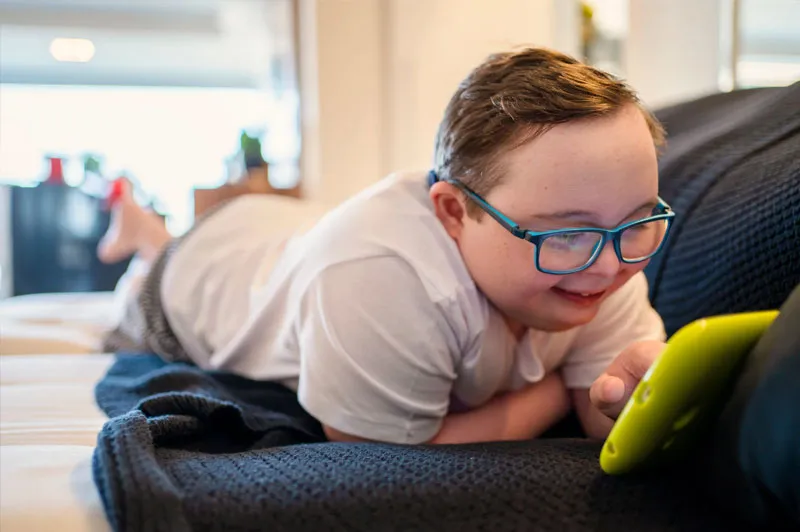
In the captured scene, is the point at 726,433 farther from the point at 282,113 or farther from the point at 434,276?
the point at 282,113

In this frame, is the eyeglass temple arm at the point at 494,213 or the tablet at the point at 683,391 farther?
the eyeglass temple arm at the point at 494,213

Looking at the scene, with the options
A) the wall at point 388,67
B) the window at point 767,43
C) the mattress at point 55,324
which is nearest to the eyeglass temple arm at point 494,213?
the mattress at point 55,324

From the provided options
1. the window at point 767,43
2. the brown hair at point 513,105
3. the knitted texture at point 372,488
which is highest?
the window at point 767,43

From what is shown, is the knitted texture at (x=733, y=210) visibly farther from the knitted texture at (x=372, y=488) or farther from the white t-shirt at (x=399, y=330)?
the knitted texture at (x=372, y=488)

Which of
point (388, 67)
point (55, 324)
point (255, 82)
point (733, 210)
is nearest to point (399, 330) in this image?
point (733, 210)

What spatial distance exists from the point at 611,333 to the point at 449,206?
0.26m

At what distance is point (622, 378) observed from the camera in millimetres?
636

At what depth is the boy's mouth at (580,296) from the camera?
2.28 ft

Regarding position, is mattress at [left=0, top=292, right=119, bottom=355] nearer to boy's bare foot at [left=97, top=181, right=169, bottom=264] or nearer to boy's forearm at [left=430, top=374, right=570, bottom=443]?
boy's bare foot at [left=97, top=181, right=169, bottom=264]

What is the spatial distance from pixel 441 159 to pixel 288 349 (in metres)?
0.31

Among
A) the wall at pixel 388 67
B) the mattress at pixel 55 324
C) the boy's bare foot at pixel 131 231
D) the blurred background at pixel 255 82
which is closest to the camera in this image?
the mattress at pixel 55 324

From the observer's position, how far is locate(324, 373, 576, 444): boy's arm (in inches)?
30.3

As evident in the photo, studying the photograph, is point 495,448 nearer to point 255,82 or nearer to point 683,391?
point 683,391

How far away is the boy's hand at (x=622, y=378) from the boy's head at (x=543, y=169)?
2.9 inches
